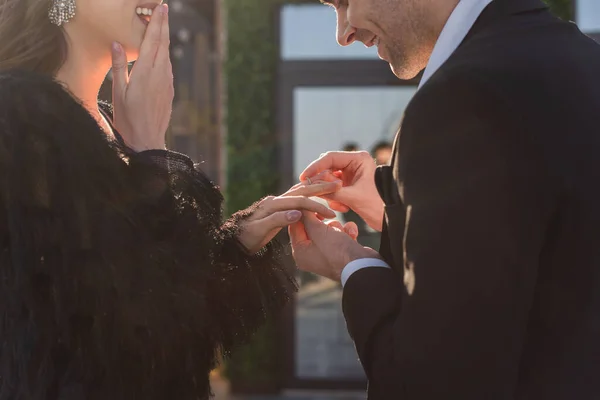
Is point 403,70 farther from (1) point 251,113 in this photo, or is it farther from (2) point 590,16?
(2) point 590,16

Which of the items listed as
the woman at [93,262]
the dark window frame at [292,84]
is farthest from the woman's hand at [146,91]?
the dark window frame at [292,84]

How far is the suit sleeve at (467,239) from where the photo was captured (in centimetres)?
108

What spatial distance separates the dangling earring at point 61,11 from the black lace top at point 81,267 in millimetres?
351

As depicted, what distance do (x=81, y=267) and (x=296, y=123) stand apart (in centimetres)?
430

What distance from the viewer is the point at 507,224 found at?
3.55 ft

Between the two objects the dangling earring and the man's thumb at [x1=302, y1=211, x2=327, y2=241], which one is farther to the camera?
the dangling earring

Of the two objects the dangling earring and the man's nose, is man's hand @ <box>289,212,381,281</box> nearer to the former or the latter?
the man's nose

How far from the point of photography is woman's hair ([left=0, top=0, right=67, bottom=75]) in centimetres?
187

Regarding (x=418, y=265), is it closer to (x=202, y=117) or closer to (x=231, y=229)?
(x=231, y=229)

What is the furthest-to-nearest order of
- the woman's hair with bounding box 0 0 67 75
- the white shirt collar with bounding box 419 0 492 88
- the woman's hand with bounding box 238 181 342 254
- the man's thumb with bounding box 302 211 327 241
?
the woman's hair with bounding box 0 0 67 75, the woman's hand with bounding box 238 181 342 254, the man's thumb with bounding box 302 211 327 241, the white shirt collar with bounding box 419 0 492 88

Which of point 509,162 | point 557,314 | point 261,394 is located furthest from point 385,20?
point 261,394

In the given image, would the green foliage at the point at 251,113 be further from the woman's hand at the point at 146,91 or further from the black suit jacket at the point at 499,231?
the black suit jacket at the point at 499,231

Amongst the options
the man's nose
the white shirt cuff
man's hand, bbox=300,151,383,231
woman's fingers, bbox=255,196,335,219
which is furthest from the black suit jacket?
man's hand, bbox=300,151,383,231

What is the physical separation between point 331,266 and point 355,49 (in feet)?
14.3
